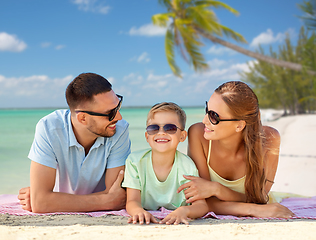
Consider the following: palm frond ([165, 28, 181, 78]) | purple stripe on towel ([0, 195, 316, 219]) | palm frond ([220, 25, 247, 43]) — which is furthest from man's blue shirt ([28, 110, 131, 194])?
palm frond ([165, 28, 181, 78])

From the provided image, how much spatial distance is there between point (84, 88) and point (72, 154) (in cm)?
72

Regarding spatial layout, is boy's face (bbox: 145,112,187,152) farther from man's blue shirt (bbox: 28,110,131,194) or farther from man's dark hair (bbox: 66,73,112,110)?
man's dark hair (bbox: 66,73,112,110)

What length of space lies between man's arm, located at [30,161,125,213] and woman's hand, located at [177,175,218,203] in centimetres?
69

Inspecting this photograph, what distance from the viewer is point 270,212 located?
9.71ft

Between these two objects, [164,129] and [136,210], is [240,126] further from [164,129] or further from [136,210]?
[136,210]

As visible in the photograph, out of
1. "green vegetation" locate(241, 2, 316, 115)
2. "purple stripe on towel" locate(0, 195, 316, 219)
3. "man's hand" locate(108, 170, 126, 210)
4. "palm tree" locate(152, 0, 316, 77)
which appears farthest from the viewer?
"green vegetation" locate(241, 2, 316, 115)

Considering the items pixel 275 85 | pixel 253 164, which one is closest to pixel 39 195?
pixel 253 164

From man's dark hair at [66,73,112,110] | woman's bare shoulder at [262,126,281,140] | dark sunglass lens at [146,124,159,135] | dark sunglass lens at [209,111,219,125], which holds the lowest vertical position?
woman's bare shoulder at [262,126,281,140]

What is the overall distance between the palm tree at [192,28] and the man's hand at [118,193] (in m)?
12.9

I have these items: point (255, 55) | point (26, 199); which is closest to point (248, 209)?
point (26, 199)

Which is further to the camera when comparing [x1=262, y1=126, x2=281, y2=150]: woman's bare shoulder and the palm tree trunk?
the palm tree trunk

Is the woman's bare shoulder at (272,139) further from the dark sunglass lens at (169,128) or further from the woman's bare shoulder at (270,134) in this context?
the dark sunglass lens at (169,128)

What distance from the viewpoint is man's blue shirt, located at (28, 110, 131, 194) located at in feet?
10.2

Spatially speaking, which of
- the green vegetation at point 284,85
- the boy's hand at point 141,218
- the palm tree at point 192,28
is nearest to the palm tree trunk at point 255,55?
the palm tree at point 192,28
